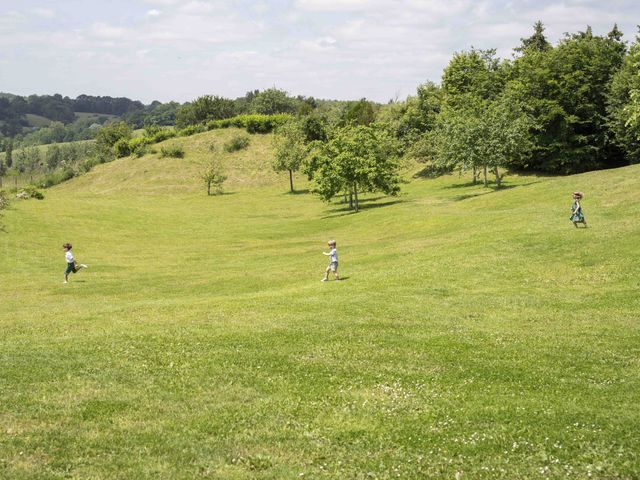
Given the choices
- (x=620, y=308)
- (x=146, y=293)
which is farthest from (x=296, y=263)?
(x=620, y=308)

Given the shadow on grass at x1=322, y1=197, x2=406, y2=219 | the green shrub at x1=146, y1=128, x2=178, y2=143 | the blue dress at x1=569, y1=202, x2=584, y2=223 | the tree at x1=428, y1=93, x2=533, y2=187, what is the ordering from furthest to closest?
the green shrub at x1=146, y1=128, x2=178, y2=143 → the shadow on grass at x1=322, y1=197, x2=406, y2=219 → the tree at x1=428, y1=93, x2=533, y2=187 → the blue dress at x1=569, y1=202, x2=584, y2=223

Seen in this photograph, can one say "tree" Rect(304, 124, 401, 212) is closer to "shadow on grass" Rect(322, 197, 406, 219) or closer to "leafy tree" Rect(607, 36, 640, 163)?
"shadow on grass" Rect(322, 197, 406, 219)

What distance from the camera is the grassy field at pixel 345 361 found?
41.2 feet

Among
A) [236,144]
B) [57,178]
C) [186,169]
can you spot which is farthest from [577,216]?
[57,178]

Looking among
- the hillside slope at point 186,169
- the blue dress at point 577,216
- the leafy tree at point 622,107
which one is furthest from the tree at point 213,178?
the blue dress at point 577,216

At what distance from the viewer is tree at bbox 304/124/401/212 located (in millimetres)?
81438

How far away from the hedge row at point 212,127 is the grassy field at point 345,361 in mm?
111955

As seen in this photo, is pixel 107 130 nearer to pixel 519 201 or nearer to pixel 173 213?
pixel 173 213

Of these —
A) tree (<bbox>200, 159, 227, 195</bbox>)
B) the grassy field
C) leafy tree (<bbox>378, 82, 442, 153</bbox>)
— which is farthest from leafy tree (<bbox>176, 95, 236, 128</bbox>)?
the grassy field

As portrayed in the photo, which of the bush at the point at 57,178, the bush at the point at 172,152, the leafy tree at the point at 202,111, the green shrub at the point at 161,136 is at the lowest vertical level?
the bush at the point at 57,178

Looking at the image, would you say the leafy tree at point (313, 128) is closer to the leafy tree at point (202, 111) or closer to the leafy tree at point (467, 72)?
the leafy tree at point (467, 72)

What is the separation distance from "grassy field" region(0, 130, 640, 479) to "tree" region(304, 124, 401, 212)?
31.4m

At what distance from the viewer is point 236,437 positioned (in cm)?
1354

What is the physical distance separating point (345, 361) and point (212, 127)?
513ft
